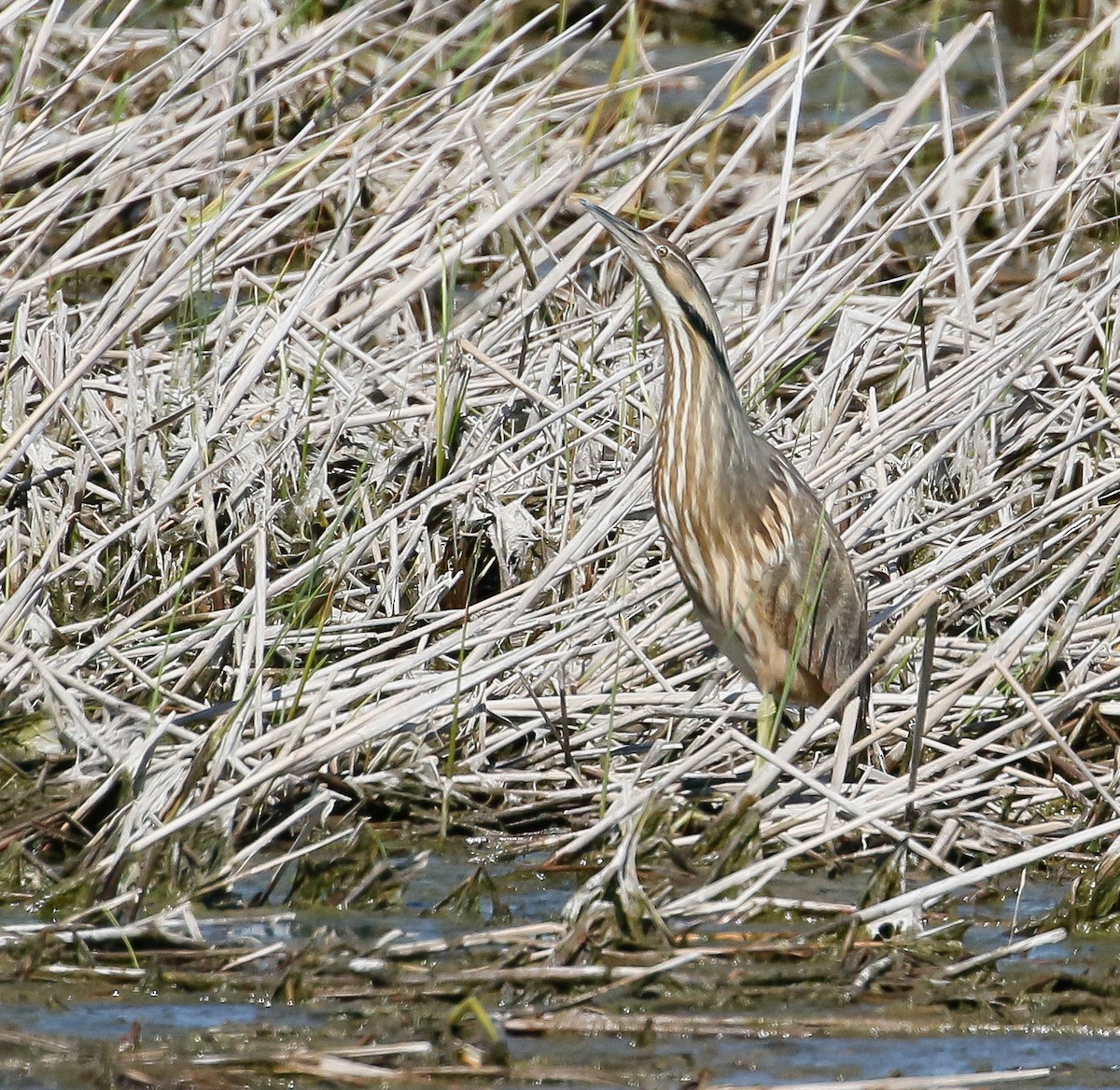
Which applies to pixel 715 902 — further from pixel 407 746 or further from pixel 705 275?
pixel 705 275

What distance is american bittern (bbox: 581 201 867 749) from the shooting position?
312 centimetres

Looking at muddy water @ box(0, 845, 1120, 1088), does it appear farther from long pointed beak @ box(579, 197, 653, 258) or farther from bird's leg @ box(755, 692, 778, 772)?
long pointed beak @ box(579, 197, 653, 258)

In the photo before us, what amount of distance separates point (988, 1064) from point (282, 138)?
366 cm

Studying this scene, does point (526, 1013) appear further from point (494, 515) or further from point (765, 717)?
point (494, 515)

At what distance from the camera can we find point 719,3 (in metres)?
6.62

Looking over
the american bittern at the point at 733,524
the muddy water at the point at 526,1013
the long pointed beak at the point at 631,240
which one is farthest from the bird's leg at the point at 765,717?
the long pointed beak at the point at 631,240

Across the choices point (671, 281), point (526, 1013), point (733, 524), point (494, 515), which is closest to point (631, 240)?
point (671, 281)

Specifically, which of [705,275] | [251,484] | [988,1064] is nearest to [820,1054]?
[988,1064]

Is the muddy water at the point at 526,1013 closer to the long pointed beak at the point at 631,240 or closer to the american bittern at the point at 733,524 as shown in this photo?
the american bittern at the point at 733,524

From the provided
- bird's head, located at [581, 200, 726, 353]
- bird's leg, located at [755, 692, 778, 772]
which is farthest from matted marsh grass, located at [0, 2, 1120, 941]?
bird's head, located at [581, 200, 726, 353]

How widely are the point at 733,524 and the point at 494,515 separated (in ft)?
2.01

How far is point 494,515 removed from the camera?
3615 mm

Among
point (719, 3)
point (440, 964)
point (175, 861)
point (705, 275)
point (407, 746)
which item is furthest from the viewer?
point (719, 3)

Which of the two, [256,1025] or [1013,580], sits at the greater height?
[256,1025]
